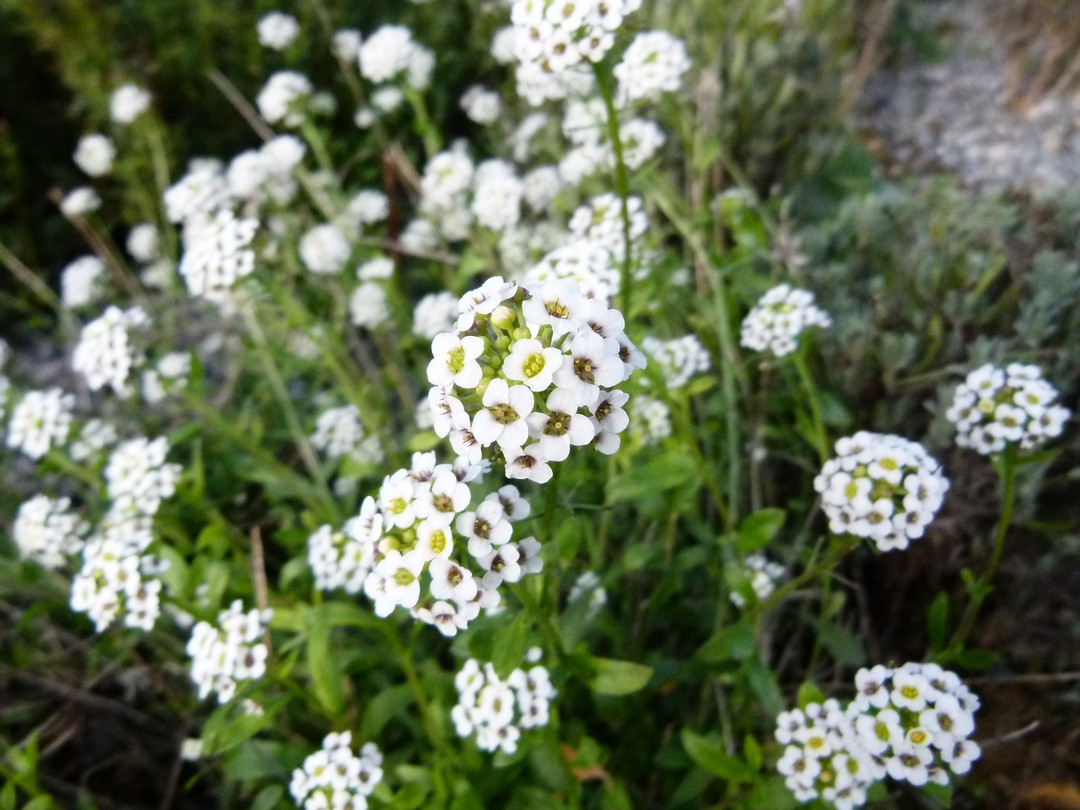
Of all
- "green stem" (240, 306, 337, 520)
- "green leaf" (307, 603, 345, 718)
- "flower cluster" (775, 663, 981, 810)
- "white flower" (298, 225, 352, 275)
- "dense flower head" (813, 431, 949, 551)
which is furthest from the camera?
"white flower" (298, 225, 352, 275)

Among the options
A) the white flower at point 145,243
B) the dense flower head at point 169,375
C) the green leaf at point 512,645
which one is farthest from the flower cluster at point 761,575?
the white flower at point 145,243

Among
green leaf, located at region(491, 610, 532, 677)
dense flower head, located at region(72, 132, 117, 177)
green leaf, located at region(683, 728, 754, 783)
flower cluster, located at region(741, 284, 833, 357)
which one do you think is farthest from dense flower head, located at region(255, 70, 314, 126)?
green leaf, located at region(683, 728, 754, 783)

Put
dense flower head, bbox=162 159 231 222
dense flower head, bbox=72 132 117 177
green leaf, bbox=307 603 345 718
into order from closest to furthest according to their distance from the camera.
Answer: green leaf, bbox=307 603 345 718 < dense flower head, bbox=162 159 231 222 < dense flower head, bbox=72 132 117 177

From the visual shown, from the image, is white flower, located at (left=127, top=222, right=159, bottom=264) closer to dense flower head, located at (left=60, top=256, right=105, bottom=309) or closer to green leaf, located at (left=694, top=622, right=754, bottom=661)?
dense flower head, located at (left=60, top=256, right=105, bottom=309)

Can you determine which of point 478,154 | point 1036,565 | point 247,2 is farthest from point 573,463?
point 247,2

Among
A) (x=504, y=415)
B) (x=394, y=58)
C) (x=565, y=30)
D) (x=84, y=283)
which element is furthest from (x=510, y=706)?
(x=84, y=283)

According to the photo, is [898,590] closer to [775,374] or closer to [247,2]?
[775,374]

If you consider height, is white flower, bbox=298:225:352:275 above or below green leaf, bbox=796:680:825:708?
above
